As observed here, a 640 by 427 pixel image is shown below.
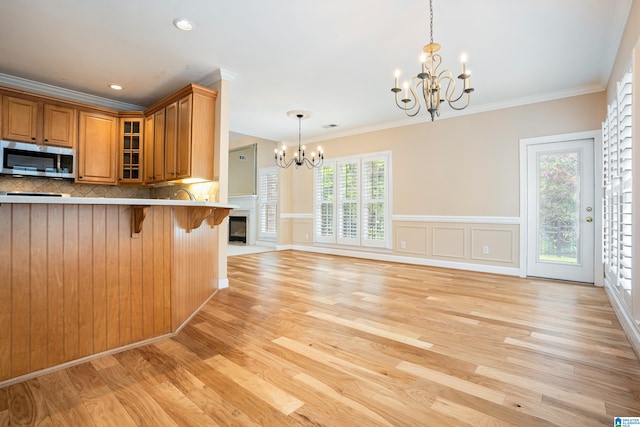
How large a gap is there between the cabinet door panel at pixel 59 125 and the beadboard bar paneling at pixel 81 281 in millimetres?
3206

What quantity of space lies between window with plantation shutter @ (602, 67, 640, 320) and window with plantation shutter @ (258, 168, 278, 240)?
20.7 ft

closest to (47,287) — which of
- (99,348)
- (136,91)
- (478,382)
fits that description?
(99,348)

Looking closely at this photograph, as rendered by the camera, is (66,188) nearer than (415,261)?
Yes

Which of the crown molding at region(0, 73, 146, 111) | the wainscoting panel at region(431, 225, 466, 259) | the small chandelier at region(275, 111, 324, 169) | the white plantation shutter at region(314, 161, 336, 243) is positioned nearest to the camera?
the crown molding at region(0, 73, 146, 111)

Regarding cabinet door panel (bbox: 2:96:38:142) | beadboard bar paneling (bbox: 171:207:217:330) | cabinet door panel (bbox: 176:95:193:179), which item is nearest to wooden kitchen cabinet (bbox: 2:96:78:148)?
cabinet door panel (bbox: 2:96:38:142)

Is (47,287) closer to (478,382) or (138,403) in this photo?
(138,403)

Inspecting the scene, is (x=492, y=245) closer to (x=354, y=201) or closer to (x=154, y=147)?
(x=354, y=201)

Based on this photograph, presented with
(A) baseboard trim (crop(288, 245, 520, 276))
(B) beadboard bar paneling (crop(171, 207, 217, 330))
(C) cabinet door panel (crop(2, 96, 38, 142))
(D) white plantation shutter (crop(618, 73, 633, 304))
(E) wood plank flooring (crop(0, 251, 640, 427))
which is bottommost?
(E) wood plank flooring (crop(0, 251, 640, 427))

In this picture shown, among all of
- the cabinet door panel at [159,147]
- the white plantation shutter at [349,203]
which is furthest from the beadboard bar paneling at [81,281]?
the white plantation shutter at [349,203]

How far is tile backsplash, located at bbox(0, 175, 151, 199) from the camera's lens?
4156mm

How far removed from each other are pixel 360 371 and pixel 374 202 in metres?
4.66

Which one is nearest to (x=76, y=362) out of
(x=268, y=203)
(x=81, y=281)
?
(x=81, y=281)

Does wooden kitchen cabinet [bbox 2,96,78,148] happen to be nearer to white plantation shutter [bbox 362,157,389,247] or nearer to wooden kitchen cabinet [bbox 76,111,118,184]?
wooden kitchen cabinet [bbox 76,111,118,184]

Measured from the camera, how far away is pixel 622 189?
2.62m
